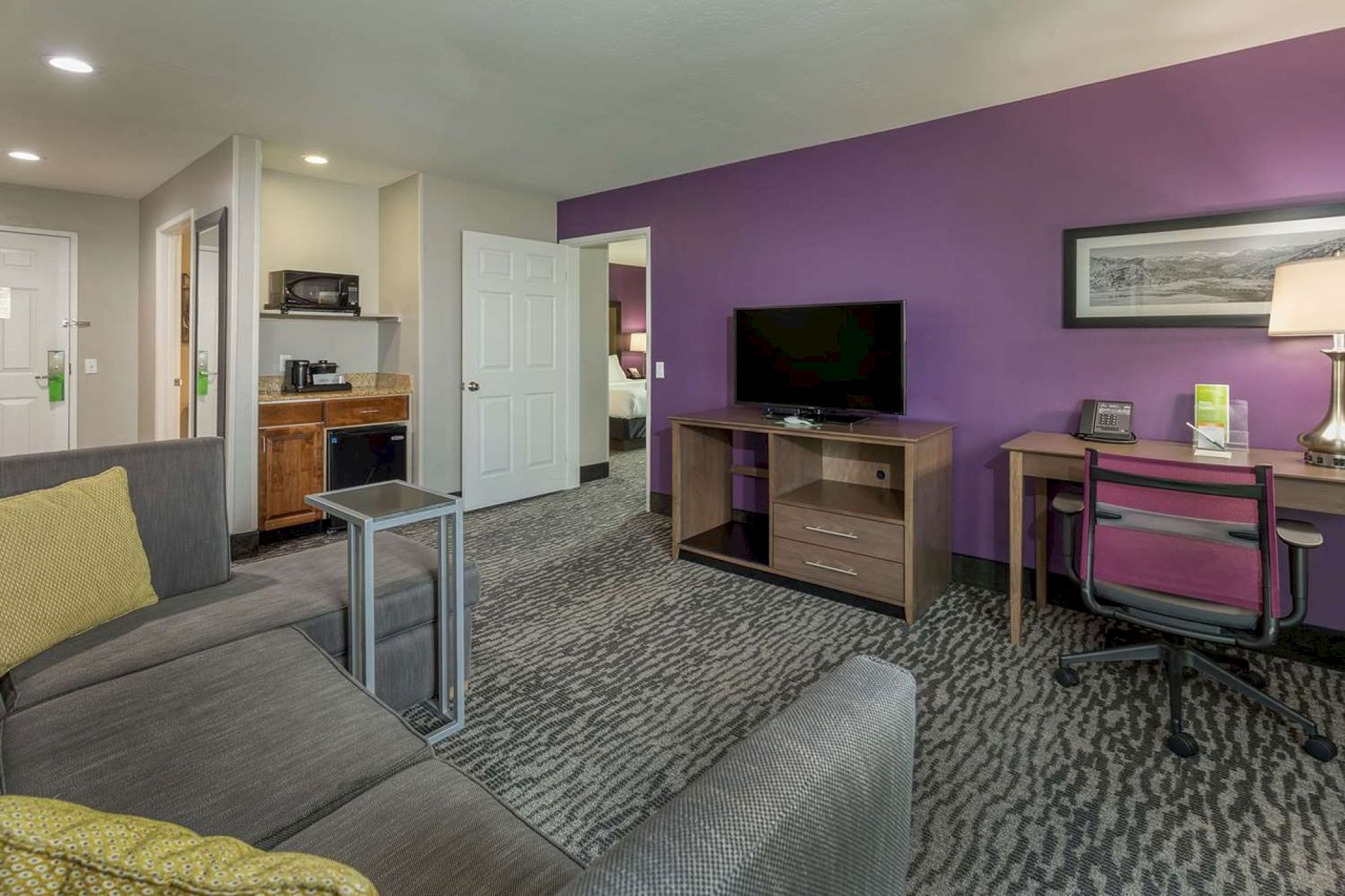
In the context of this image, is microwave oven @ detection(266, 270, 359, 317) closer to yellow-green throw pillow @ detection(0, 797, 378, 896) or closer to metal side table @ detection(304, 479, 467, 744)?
metal side table @ detection(304, 479, 467, 744)

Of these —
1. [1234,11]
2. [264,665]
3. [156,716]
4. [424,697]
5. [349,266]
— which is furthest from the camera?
[349,266]

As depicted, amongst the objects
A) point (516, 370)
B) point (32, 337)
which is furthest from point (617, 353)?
point (32, 337)

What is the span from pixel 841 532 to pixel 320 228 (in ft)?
13.8

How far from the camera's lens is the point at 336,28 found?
2.58m

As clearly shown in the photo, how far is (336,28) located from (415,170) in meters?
2.05

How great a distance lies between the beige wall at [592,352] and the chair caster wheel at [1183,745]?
462 centimetres

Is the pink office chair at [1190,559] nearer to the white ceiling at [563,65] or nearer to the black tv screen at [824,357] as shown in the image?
the black tv screen at [824,357]

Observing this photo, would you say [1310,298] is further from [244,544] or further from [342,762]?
[244,544]

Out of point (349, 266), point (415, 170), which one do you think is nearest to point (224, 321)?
point (349, 266)

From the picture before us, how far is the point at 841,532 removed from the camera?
3.24 m

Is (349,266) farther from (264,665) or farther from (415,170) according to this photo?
(264,665)

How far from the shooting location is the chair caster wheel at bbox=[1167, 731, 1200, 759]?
2.02 m

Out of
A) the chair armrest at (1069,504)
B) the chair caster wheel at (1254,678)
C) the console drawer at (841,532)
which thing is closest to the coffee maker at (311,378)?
the console drawer at (841,532)

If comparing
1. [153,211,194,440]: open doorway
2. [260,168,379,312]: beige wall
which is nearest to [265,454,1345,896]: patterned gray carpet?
[260,168,379,312]: beige wall
